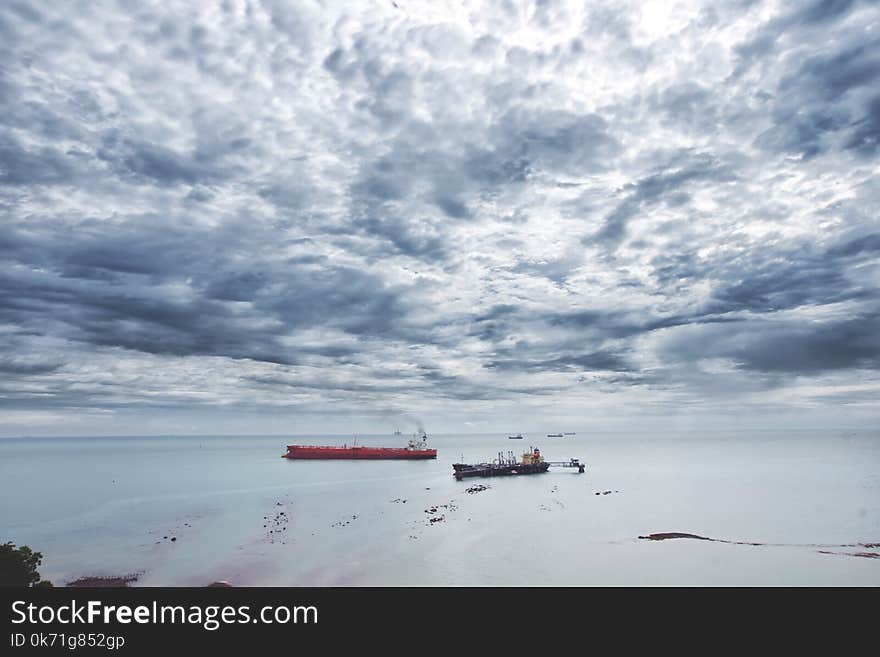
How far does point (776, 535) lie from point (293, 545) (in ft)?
185

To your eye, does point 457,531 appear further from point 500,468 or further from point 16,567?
point 500,468

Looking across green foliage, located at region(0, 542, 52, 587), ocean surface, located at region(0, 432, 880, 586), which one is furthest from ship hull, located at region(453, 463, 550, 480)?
green foliage, located at region(0, 542, 52, 587)

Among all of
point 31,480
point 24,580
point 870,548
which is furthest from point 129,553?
point 31,480

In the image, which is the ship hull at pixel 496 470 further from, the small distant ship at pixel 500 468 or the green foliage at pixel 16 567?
the green foliage at pixel 16 567

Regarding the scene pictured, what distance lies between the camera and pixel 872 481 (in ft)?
383

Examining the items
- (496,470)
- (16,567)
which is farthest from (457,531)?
(496,470)

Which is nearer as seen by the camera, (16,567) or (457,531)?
(16,567)

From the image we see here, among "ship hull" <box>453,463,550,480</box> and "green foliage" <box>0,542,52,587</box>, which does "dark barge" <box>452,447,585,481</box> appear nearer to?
"ship hull" <box>453,463,550,480</box>

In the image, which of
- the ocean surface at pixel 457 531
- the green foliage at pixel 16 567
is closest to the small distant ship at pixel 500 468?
the ocean surface at pixel 457 531

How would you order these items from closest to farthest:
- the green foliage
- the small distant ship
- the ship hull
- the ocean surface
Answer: the green foliage
the ocean surface
the ship hull
the small distant ship
